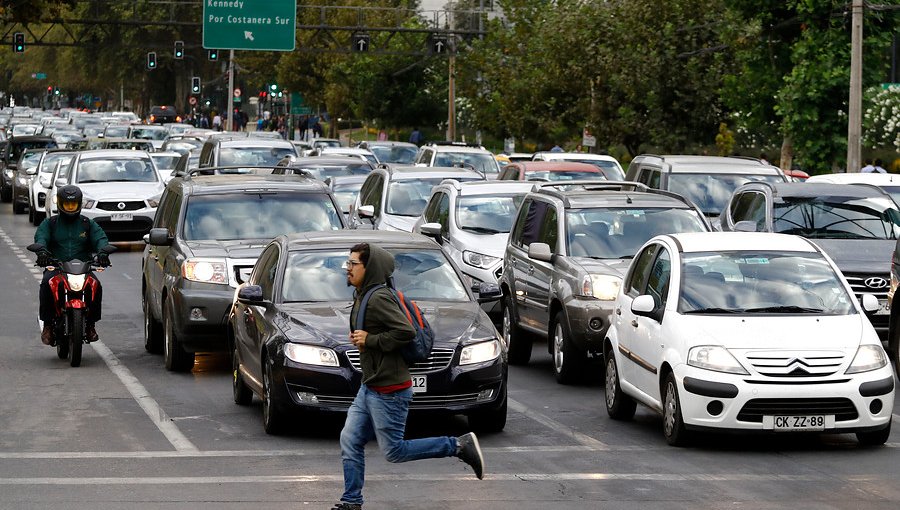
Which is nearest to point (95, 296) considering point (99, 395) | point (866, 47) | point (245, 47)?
point (99, 395)

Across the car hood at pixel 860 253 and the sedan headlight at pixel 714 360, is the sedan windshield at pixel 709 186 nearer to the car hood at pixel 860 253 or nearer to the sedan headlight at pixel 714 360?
the car hood at pixel 860 253

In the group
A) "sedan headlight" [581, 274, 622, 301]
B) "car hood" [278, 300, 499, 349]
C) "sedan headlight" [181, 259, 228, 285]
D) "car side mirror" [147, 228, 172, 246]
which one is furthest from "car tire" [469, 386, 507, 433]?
"car side mirror" [147, 228, 172, 246]

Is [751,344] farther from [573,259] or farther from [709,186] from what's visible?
[709,186]

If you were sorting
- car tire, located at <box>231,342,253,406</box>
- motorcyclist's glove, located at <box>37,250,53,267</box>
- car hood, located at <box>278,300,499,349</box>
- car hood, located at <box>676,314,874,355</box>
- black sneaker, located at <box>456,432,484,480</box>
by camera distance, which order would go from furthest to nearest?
motorcyclist's glove, located at <box>37,250,53,267</box>
car tire, located at <box>231,342,253,406</box>
car hood, located at <box>278,300,499,349</box>
car hood, located at <box>676,314,874,355</box>
black sneaker, located at <box>456,432,484,480</box>

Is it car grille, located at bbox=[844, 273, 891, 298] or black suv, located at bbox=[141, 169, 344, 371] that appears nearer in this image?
black suv, located at bbox=[141, 169, 344, 371]

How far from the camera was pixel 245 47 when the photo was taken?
66.1 metres

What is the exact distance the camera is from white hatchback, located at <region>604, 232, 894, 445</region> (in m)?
11.5

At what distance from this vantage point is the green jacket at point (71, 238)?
16.9 meters

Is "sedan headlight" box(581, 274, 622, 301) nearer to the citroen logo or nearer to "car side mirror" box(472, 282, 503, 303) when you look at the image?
"car side mirror" box(472, 282, 503, 303)

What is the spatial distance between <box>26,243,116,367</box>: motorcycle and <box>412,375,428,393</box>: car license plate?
5521 millimetres

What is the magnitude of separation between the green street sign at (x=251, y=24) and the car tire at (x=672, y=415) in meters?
54.8

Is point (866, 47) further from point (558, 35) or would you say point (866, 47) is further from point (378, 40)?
point (378, 40)

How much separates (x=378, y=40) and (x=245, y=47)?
1622cm

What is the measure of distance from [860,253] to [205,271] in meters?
7.04
